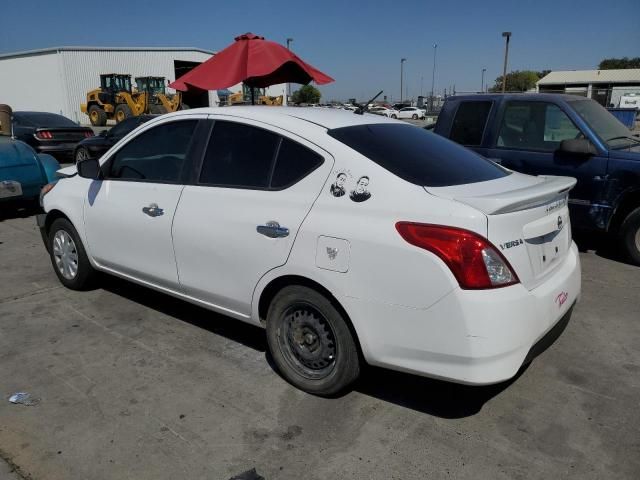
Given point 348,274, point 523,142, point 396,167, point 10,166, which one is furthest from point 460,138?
point 10,166

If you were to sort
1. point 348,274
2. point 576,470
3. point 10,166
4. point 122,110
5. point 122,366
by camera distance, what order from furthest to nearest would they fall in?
point 122,110, point 10,166, point 122,366, point 348,274, point 576,470

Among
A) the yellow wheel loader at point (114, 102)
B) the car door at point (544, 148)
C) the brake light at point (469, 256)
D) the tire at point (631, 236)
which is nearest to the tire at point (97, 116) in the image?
the yellow wheel loader at point (114, 102)

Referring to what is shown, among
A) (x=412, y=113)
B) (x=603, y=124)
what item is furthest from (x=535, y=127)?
(x=412, y=113)

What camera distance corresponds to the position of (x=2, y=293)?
16.1 ft

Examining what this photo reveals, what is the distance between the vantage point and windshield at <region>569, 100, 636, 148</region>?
228 inches

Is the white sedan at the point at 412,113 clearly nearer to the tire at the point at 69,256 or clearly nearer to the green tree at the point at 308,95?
the green tree at the point at 308,95

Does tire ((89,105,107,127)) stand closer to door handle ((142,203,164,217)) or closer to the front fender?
the front fender

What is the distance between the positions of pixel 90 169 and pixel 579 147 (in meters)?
4.74

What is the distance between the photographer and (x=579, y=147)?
554 cm

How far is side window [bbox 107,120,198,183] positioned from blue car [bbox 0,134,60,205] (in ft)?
13.0

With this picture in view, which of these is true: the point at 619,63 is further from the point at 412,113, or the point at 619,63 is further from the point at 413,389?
the point at 413,389

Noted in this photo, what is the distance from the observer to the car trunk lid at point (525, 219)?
8.34 ft

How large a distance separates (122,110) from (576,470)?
1233 inches

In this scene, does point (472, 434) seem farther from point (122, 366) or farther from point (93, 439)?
point (122, 366)
